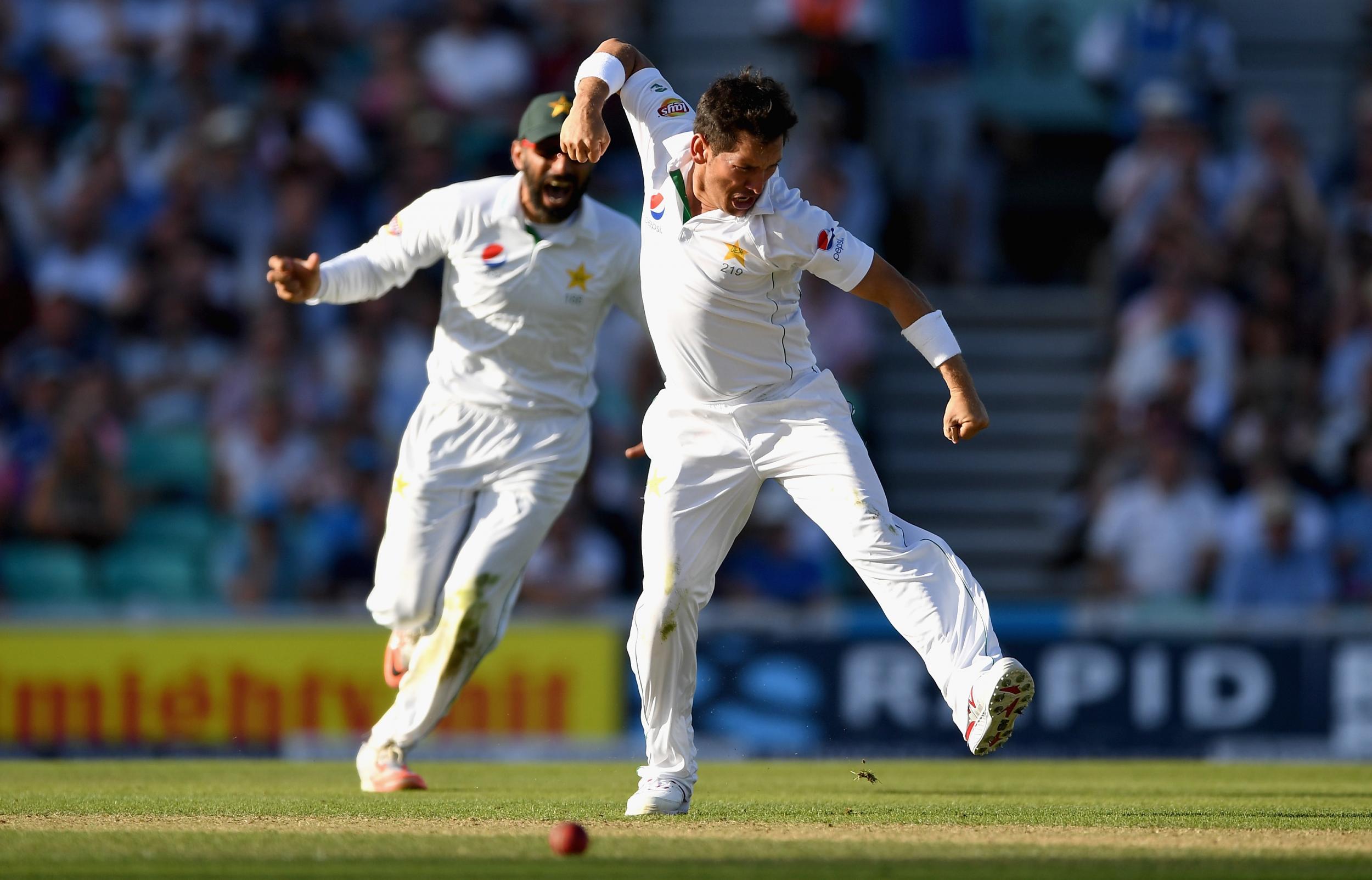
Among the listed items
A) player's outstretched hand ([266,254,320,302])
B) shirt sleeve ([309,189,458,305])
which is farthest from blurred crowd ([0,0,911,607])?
player's outstretched hand ([266,254,320,302])

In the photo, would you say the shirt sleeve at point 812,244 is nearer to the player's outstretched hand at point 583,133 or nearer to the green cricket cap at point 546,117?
the player's outstretched hand at point 583,133

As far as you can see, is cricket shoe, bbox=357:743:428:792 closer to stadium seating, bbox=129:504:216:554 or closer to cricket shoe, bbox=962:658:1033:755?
cricket shoe, bbox=962:658:1033:755

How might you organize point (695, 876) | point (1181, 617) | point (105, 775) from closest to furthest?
point (695, 876) → point (105, 775) → point (1181, 617)

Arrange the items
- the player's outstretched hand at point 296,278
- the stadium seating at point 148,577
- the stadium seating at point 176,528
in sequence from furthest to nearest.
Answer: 1. the stadium seating at point 176,528
2. the stadium seating at point 148,577
3. the player's outstretched hand at point 296,278

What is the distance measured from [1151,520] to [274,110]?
7.14 metres

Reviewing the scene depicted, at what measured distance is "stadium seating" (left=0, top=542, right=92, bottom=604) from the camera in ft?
41.4

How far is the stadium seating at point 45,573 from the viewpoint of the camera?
41.4 feet

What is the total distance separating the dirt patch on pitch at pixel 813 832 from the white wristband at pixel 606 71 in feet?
7.98

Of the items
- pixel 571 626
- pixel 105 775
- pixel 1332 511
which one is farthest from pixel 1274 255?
pixel 105 775

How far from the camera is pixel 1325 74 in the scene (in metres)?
16.7

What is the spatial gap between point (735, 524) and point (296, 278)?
1.87 meters

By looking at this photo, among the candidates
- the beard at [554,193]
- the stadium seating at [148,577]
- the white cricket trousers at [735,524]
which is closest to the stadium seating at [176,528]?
the stadium seating at [148,577]

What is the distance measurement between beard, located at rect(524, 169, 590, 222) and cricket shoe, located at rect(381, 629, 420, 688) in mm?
1781

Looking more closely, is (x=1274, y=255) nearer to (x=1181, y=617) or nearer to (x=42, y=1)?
(x=1181, y=617)
